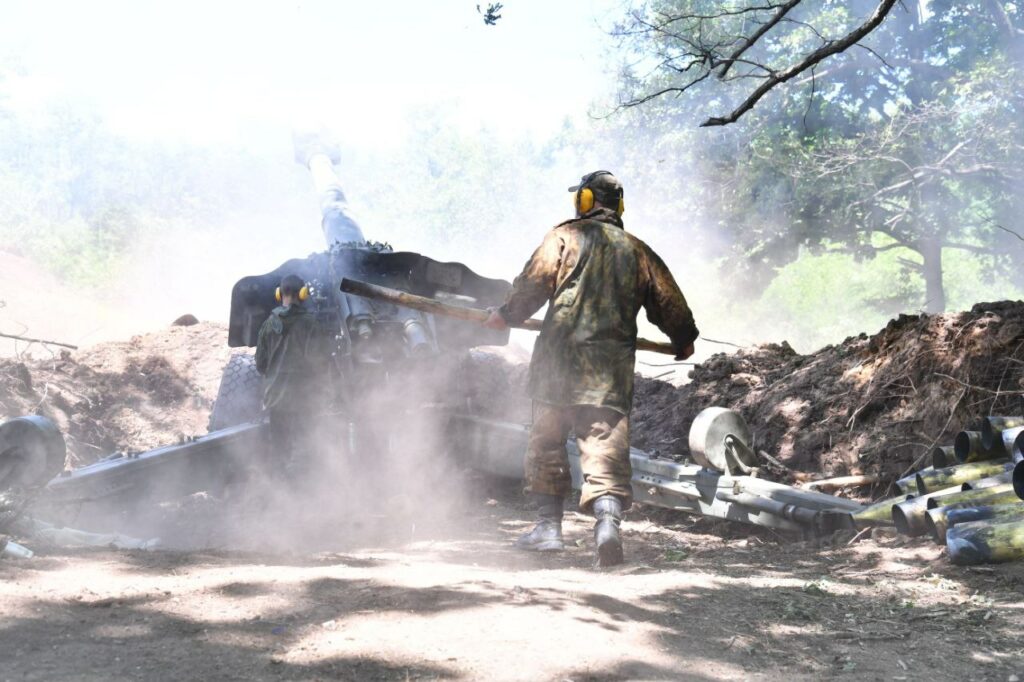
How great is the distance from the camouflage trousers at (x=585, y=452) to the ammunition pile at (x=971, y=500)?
1254 mm

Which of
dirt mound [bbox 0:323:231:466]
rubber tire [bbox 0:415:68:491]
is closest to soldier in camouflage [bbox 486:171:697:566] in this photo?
rubber tire [bbox 0:415:68:491]

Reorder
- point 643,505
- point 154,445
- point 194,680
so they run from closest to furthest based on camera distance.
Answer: point 194,680 < point 643,505 < point 154,445

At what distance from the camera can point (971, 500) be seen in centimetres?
491

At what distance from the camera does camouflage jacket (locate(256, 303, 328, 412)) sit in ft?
25.9

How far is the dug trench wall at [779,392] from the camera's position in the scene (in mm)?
6105

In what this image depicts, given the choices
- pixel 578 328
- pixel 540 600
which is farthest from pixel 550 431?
pixel 540 600

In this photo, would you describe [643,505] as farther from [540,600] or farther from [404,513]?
[540,600]

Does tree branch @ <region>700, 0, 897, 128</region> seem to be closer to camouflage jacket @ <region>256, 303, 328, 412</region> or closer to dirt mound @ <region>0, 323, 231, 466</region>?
camouflage jacket @ <region>256, 303, 328, 412</region>

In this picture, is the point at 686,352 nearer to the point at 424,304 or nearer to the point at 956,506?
the point at 424,304

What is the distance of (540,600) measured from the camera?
3986mm

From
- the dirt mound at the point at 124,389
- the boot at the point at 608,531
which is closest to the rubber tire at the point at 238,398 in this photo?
the dirt mound at the point at 124,389

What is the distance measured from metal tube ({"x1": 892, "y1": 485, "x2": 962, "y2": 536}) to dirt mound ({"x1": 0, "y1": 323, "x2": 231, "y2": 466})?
6.64m

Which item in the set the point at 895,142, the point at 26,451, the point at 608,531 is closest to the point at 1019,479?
the point at 608,531

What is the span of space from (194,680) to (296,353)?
501 cm
